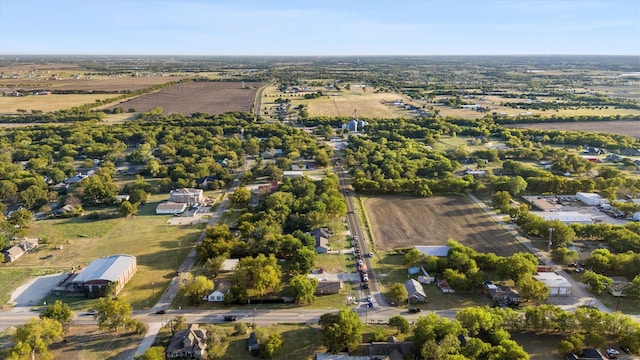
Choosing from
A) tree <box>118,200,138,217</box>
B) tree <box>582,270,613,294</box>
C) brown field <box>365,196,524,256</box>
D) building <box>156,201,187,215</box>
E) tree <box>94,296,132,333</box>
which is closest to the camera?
tree <box>94,296,132,333</box>

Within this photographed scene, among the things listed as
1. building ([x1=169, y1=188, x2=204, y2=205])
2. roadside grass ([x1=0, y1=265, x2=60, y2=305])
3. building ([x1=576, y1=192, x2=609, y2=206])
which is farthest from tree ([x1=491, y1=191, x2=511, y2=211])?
roadside grass ([x1=0, y1=265, x2=60, y2=305])

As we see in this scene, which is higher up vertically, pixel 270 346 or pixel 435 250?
pixel 435 250

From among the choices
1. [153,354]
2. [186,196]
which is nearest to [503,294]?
[153,354]

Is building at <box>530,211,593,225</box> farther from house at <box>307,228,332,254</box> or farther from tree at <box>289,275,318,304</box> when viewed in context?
tree at <box>289,275,318,304</box>

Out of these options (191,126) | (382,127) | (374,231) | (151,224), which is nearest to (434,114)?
(382,127)

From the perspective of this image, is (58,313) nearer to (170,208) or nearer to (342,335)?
(342,335)
